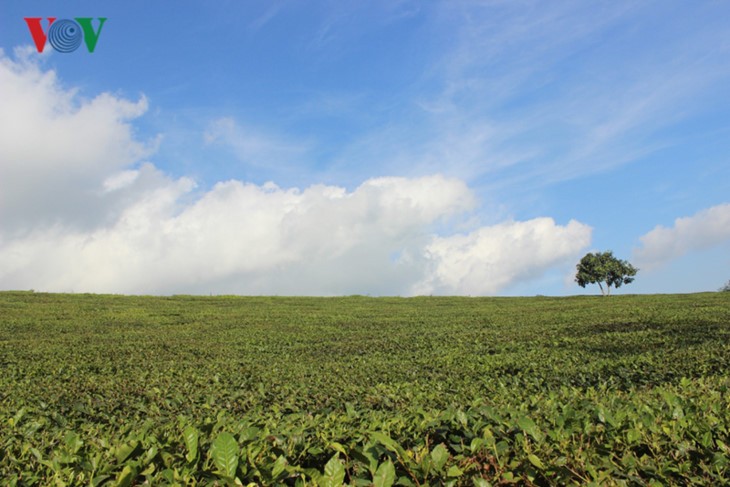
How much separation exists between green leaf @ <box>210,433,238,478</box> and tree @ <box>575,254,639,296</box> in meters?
57.6

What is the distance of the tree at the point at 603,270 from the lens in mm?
54500

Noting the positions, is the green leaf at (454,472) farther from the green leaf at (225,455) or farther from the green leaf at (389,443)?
the green leaf at (225,455)

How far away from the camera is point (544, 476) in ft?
9.04

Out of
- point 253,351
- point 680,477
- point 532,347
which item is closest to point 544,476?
point 680,477

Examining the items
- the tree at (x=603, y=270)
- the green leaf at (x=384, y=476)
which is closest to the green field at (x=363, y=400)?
the green leaf at (x=384, y=476)

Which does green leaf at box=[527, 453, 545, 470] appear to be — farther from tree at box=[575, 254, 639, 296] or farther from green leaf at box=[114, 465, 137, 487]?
tree at box=[575, 254, 639, 296]

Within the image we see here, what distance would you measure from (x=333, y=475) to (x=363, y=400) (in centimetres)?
516

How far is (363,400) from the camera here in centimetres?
743

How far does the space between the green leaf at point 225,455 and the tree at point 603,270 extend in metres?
57.6

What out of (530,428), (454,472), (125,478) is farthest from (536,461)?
(125,478)

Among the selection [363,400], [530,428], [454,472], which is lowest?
[363,400]

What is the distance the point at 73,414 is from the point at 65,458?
5.62 meters

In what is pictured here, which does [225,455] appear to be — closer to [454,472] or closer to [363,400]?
[454,472]

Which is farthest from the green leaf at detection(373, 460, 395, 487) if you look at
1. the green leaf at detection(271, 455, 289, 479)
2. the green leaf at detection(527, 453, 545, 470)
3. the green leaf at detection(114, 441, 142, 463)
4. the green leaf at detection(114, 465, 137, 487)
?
the green leaf at detection(114, 441, 142, 463)
